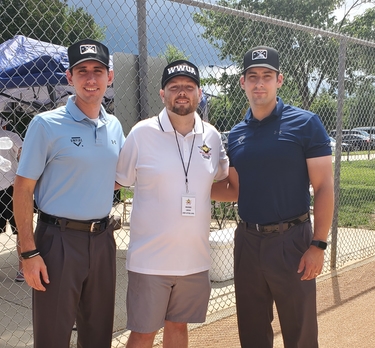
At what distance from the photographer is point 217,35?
8094mm

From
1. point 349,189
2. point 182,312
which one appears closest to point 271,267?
point 182,312

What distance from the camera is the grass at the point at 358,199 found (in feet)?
31.4

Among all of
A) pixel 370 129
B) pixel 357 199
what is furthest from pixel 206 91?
pixel 357 199

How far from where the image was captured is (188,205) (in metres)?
3.14

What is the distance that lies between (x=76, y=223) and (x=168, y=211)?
59 cm

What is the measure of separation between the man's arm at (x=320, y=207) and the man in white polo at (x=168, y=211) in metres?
0.67

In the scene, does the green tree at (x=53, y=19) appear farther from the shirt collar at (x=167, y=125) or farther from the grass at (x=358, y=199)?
the grass at (x=358, y=199)

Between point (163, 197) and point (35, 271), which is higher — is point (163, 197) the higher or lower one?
the higher one

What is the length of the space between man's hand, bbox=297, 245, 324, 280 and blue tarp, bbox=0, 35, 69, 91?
11.8 feet

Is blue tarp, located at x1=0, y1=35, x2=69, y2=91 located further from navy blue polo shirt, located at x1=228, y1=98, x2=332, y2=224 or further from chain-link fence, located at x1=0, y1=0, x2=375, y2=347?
navy blue polo shirt, located at x1=228, y1=98, x2=332, y2=224

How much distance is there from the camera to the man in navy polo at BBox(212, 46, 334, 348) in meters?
3.24

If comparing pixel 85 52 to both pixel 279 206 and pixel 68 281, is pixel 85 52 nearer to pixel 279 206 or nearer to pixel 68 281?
pixel 68 281

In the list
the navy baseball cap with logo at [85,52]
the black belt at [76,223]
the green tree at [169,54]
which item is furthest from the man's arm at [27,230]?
the green tree at [169,54]

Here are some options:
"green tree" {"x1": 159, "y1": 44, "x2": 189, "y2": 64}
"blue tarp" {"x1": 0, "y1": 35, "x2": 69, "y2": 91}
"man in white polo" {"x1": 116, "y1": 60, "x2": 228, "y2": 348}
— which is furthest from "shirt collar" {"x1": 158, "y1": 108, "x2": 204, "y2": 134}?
"blue tarp" {"x1": 0, "y1": 35, "x2": 69, "y2": 91}
